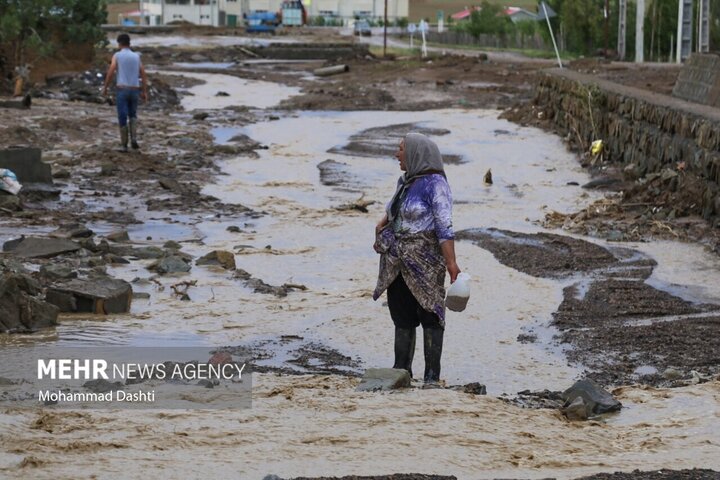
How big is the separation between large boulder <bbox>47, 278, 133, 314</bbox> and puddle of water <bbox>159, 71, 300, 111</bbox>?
21.9 meters

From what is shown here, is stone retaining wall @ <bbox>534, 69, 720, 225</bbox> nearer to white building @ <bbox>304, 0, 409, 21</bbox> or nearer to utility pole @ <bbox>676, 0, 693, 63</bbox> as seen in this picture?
utility pole @ <bbox>676, 0, 693, 63</bbox>

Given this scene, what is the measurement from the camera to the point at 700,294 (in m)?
12.3

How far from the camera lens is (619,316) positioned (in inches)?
443

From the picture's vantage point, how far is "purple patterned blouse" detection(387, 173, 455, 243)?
8.49 metres

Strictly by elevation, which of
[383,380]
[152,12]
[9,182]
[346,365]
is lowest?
[346,365]

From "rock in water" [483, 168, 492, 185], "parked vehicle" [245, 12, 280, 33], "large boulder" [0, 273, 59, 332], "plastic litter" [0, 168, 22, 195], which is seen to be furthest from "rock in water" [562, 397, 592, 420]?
"parked vehicle" [245, 12, 280, 33]

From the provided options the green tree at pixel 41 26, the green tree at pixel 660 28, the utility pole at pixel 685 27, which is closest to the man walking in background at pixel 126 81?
the green tree at pixel 41 26

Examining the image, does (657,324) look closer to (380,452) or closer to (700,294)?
(700,294)

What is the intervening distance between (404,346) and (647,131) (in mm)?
12432

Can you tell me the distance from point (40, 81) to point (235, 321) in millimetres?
25372

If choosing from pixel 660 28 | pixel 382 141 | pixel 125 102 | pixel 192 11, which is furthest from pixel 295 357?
pixel 192 11

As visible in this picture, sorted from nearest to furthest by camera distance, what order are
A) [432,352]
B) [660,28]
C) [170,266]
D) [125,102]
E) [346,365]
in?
[432,352] → [346,365] → [170,266] → [125,102] → [660,28]

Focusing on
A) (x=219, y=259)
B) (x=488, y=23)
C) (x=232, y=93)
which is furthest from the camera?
(x=488, y=23)

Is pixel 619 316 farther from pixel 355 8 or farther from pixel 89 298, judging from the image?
pixel 355 8
